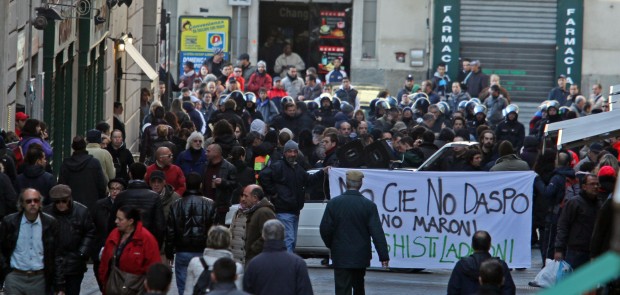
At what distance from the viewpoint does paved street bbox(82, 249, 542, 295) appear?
1580cm

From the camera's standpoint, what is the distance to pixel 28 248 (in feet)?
37.7

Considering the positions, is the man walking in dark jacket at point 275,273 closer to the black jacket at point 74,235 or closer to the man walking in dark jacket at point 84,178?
the black jacket at point 74,235

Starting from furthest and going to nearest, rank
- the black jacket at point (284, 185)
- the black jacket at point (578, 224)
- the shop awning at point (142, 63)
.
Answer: the shop awning at point (142, 63) < the black jacket at point (284, 185) < the black jacket at point (578, 224)

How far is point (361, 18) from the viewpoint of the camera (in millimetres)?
42438

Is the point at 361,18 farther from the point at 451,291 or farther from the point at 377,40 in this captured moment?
the point at 451,291

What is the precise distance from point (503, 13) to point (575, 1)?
2.04 metres

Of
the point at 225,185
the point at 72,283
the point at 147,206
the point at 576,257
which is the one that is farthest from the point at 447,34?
the point at 72,283

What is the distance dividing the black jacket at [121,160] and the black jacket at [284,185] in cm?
347

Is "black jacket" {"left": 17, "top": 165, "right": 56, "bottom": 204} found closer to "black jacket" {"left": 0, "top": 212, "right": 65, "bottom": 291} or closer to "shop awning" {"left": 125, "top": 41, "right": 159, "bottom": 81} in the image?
"black jacket" {"left": 0, "top": 212, "right": 65, "bottom": 291}

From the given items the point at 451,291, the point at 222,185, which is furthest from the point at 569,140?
the point at 222,185

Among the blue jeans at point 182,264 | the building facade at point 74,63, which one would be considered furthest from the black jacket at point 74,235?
the building facade at point 74,63

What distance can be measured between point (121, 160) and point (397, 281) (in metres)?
4.35

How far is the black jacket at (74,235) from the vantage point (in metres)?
12.0

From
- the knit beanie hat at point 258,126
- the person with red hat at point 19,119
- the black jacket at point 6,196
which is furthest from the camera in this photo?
the knit beanie hat at point 258,126
